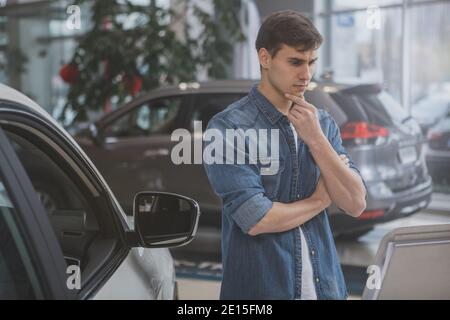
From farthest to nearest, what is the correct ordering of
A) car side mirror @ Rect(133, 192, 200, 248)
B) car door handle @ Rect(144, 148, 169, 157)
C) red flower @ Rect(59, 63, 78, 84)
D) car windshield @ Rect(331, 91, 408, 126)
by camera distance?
red flower @ Rect(59, 63, 78, 84) < car door handle @ Rect(144, 148, 169, 157) < car windshield @ Rect(331, 91, 408, 126) < car side mirror @ Rect(133, 192, 200, 248)

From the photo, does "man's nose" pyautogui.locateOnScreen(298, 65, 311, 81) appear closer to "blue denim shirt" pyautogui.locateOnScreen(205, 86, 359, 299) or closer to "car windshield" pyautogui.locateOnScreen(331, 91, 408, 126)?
"blue denim shirt" pyautogui.locateOnScreen(205, 86, 359, 299)

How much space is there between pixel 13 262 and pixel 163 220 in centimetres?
39

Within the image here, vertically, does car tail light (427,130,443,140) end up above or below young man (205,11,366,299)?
below

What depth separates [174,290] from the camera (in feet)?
6.38

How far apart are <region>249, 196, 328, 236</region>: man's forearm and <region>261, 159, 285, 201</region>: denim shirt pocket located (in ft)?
0.13

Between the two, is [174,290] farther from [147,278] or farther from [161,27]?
[161,27]

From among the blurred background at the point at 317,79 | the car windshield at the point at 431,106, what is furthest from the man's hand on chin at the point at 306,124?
the car windshield at the point at 431,106

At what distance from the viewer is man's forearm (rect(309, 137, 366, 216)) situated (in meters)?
1.59

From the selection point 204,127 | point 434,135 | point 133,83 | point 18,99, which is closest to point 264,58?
point 18,99

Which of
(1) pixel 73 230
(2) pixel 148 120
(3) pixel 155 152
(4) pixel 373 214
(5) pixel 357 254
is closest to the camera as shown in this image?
(1) pixel 73 230

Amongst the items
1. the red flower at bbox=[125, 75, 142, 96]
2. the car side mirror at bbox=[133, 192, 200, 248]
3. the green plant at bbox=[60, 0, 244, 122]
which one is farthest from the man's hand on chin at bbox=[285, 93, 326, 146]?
the red flower at bbox=[125, 75, 142, 96]

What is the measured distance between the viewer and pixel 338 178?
1.62 meters

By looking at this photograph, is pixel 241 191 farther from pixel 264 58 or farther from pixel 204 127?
pixel 204 127
